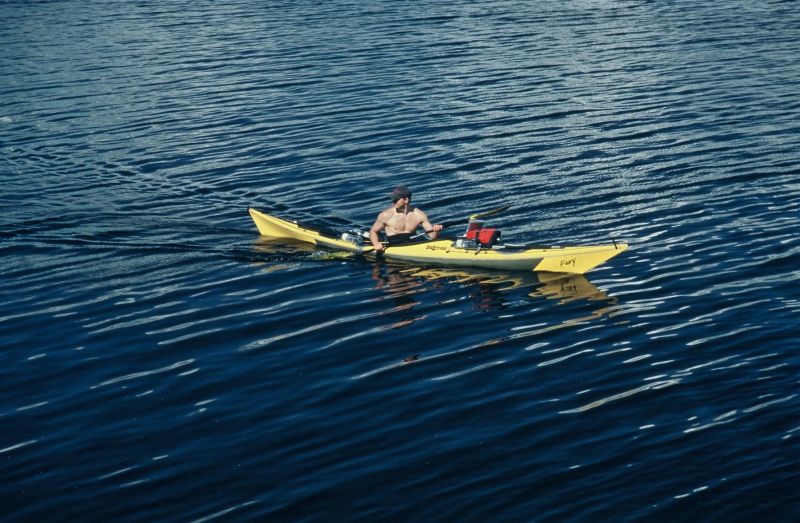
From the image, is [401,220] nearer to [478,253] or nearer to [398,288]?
[478,253]

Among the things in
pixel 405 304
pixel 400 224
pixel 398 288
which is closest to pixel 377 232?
pixel 400 224

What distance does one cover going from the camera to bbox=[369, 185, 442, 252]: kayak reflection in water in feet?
88.4

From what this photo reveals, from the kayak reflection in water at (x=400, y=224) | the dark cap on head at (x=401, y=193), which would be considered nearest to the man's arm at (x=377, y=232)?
the kayak reflection in water at (x=400, y=224)

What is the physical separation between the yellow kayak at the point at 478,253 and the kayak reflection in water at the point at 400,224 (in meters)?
0.31

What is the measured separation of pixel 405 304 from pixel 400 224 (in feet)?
14.2

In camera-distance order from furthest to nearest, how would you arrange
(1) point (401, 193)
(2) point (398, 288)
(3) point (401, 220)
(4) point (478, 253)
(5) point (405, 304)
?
(3) point (401, 220) < (1) point (401, 193) < (4) point (478, 253) < (2) point (398, 288) < (5) point (405, 304)

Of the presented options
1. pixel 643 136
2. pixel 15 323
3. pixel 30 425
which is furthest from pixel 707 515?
pixel 643 136

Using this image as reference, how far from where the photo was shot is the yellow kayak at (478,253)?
2406 centimetres

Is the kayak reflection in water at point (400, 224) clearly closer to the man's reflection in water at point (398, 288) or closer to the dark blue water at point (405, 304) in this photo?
the man's reflection in water at point (398, 288)

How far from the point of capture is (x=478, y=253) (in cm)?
2533

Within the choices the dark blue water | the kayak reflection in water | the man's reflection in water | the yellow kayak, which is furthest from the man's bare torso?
the dark blue water

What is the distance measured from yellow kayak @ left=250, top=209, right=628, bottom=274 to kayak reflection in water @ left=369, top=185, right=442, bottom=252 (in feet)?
1.03

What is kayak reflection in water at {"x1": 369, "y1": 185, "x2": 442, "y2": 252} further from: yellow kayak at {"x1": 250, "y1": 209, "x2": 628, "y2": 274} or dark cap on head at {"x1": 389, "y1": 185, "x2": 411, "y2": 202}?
yellow kayak at {"x1": 250, "y1": 209, "x2": 628, "y2": 274}

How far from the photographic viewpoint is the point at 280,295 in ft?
79.5
